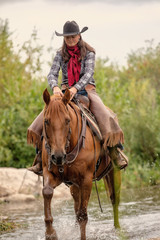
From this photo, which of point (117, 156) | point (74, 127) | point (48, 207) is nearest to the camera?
point (48, 207)

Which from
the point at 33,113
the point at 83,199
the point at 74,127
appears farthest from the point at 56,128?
A: the point at 33,113

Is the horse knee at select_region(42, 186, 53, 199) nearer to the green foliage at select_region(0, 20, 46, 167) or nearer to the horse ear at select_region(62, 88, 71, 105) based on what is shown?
the horse ear at select_region(62, 88, 71, 105)

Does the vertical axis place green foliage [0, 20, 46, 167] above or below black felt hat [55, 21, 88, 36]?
below

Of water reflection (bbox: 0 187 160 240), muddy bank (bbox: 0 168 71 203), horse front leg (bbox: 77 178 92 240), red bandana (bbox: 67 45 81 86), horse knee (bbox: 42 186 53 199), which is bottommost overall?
muddy bank (bbox: 0 168 71 203)

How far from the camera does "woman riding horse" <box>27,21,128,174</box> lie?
24.8 feet

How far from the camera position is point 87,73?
762 centimetres

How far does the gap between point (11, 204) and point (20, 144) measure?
4.38 metres

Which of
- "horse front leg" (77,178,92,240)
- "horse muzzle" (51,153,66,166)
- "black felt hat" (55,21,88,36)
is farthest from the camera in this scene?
"black felt hat" (55,21,88,36)

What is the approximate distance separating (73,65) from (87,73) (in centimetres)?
28

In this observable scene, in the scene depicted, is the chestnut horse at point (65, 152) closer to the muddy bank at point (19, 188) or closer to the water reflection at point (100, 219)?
the water reflection at point (100, 219)

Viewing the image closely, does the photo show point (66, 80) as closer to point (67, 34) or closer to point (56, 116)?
point (67, 34)

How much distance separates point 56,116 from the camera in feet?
20.5

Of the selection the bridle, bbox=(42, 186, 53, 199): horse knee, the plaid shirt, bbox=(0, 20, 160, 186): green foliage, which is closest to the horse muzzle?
the bridle

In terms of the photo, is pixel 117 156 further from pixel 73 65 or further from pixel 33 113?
pixel 33 113
